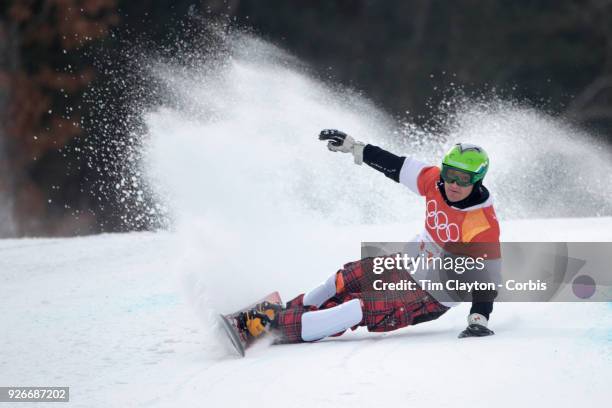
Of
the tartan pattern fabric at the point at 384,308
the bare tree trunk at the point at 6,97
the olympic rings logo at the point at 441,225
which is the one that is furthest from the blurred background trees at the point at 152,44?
the tartan pattern fabric at the point at 384,308

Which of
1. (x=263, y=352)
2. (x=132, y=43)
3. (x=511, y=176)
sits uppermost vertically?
(x=132, y=43)

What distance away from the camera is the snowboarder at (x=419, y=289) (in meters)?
4.36

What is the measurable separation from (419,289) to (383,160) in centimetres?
73

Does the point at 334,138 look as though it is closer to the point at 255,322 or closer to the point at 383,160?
the point at 383,160

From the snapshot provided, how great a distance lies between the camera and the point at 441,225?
4492 millimetres

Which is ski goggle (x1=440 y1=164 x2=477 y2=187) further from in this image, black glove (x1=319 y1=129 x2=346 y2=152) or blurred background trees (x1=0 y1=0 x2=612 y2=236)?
blurred background trees (x1=0 y1=0 x2=612 y2=236)

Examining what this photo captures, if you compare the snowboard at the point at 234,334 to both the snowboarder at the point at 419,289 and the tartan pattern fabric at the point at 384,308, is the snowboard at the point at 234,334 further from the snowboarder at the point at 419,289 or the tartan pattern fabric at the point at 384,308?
the tartan pattern fabric at the point at 384,308

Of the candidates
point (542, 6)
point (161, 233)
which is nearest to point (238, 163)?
point (161, 233)

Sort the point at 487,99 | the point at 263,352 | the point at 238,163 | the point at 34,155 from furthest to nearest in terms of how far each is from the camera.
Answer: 1. the point at 34,155
2. the point at 487,99
3. the point at 238,163
4. the point at 263,352

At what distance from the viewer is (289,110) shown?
32.8 feet

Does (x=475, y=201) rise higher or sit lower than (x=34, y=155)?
lower

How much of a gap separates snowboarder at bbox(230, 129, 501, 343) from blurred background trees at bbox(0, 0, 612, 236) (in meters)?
16.4

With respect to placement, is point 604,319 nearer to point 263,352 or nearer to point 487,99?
point 263,352

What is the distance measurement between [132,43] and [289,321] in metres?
16.8
